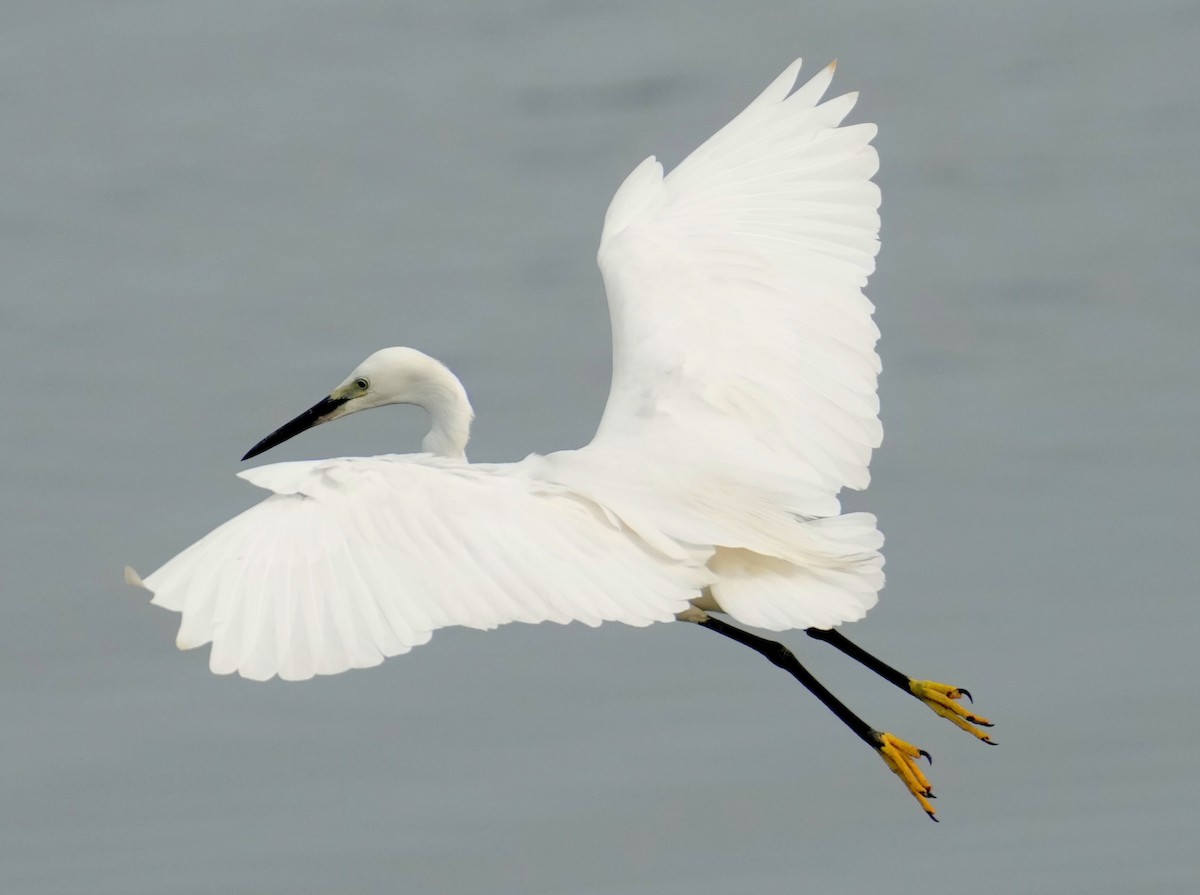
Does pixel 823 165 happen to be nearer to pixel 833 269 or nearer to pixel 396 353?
pixel 833 269

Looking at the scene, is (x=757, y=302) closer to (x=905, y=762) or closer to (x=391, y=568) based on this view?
(x=905, y=762)

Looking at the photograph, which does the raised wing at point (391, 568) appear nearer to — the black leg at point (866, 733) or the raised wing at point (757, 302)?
the raised wing at point (757, 302)

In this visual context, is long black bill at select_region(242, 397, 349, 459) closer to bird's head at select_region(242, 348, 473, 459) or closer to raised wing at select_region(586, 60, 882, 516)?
bird's head at select_region(242, 348, 473, 459)

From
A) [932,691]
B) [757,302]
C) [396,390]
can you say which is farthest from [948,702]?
[396,390]

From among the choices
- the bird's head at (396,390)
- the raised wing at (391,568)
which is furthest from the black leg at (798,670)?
the bird's head at (396,390)

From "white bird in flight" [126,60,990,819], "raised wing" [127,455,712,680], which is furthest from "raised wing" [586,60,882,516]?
"raised wing" [127,455,712,680]

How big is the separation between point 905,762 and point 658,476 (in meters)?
1.65

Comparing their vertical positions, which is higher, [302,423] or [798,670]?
[302,423]

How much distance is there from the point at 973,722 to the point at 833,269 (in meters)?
1.92

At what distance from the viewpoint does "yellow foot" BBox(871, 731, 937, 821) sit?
8.96 m

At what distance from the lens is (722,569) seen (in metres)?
8.20

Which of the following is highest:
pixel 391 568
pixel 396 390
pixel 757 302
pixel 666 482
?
pixel 757 302

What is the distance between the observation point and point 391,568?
7.26 m

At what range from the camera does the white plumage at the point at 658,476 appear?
713 centimetres
